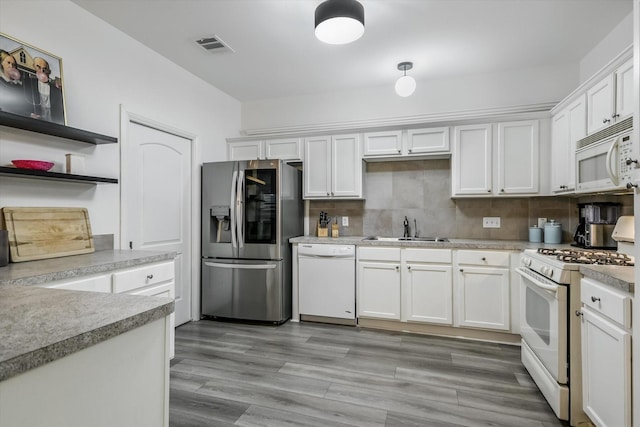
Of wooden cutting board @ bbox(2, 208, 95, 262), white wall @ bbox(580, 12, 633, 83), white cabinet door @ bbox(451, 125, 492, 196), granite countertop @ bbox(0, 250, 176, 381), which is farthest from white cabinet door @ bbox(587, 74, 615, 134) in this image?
wooden cutting board @ bbox(2, 208, 95, 262)

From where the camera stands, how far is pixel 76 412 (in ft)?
2.26

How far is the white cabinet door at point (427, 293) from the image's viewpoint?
316 centimetres

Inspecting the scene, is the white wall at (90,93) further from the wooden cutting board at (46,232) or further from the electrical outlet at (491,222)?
the electrical outlet at (491,222)

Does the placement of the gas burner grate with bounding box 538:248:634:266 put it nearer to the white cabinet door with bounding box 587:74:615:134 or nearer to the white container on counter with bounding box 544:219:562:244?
the white cabinet door with bounding box 587:74:615:134

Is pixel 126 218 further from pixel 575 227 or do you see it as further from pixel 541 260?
pixel 575 227

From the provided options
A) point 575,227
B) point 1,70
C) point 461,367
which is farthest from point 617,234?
point 1,70

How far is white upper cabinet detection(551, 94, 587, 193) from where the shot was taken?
102 inches

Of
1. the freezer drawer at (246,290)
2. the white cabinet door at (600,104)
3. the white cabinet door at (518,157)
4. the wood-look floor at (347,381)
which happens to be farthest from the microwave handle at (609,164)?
the freezer drawer at (246,290)

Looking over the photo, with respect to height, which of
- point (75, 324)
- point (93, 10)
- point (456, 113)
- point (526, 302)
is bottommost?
point (526, 302)

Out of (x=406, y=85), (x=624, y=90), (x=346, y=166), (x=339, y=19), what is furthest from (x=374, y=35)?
(x=624, y=90)

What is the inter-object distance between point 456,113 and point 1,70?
3.70 metres

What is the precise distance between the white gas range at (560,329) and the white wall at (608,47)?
5.66ft

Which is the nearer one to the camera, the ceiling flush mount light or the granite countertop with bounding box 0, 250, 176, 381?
the granite countertop with bounding box 0, 250, 176, 381

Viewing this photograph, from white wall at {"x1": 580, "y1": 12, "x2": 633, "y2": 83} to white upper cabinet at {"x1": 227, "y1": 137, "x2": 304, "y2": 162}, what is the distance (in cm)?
285
